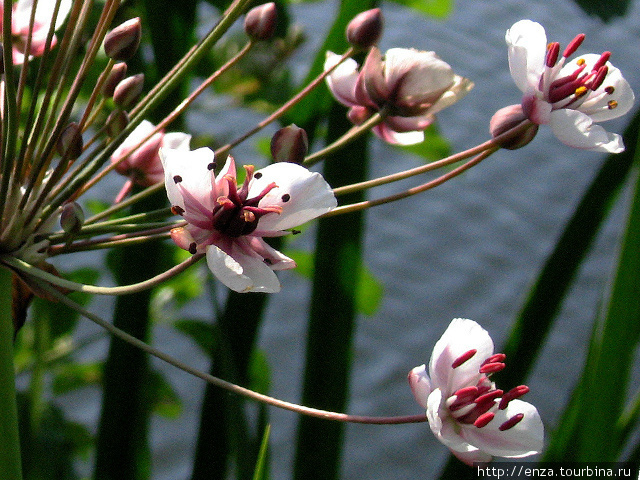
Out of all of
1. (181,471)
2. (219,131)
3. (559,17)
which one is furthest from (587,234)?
(559,17)

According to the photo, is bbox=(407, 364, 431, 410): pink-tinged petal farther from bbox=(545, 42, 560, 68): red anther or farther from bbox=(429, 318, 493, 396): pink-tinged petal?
bbox=(545, 42, 560, 68): red anther

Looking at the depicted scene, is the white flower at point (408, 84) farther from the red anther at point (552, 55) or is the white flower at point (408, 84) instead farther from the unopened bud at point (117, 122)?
the unopened bud at point (117, 122)

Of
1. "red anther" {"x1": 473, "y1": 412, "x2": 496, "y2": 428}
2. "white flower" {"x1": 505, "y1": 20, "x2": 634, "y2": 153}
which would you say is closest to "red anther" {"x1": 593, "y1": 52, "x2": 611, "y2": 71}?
"white flower" {"x1": 505, "y1": 20, "x2": 634, "y2": 153}

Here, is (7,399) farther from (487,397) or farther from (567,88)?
(567,88)

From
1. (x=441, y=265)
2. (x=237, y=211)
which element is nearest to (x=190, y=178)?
(x=237, y=211)

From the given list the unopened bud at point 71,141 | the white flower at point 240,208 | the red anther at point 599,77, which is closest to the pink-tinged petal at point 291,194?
the white flower at point 240,208

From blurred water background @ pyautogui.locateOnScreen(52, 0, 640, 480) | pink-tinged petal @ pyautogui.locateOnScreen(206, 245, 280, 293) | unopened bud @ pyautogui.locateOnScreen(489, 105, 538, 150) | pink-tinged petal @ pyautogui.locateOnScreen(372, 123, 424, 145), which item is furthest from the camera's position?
blurred water background @ pyautogui.locateOnScreen(52, 0, 640, 480)
